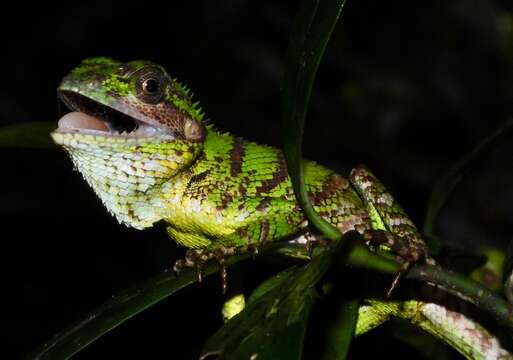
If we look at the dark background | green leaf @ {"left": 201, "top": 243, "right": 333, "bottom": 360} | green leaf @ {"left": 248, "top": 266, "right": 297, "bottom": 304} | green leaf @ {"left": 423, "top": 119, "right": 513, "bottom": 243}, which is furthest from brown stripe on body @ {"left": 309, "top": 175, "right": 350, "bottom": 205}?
the dark background

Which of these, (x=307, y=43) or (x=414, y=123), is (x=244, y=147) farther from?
(x=414, y=123)

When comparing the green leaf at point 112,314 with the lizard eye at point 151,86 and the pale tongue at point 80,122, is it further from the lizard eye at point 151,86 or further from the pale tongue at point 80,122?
the lizard eye at point 151,86

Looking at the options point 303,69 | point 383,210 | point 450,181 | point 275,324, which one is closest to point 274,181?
point 383,210

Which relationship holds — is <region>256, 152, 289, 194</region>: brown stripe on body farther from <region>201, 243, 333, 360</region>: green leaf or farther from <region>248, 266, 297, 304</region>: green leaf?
<region>201, 243, 333, 360</region>: green leaf

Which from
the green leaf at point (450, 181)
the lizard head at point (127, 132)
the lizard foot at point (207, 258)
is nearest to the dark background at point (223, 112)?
the green leaf at point (450, 181)

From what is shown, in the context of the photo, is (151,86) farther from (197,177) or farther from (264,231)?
(264,231)

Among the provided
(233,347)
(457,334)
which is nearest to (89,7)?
(457,334)
